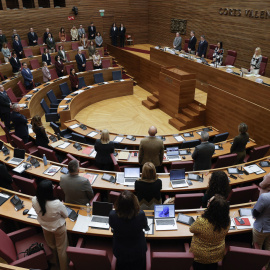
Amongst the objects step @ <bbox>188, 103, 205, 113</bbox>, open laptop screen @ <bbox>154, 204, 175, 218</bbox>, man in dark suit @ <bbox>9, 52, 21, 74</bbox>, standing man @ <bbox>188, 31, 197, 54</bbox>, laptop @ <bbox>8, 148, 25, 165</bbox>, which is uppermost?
standing man @ <bbox>188, 31, 197, 54</bbox>

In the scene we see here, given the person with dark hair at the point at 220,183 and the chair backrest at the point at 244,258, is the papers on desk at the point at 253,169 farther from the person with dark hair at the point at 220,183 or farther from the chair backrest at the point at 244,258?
the chair backrest at the point at 244,258

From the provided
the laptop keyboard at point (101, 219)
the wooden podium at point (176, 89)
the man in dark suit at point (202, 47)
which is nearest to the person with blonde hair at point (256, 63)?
the wooden podium at point (176, 89)

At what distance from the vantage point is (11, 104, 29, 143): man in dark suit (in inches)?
211

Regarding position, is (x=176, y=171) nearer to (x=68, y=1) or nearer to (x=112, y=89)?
(x=112, y=89)

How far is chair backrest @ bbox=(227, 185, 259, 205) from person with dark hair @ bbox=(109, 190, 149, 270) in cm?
167

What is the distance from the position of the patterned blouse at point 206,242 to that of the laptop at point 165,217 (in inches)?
24.9

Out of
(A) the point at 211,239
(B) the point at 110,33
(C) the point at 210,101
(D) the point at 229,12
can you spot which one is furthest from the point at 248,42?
(A) the point at 211,239

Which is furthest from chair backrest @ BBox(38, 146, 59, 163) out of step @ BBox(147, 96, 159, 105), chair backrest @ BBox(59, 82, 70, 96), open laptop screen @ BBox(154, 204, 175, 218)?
step @ BBox(147, 96, 159, 105)

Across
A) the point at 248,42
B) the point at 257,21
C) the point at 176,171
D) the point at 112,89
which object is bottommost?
the point at 112,89

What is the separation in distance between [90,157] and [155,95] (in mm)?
4793

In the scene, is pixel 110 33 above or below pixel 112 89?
above

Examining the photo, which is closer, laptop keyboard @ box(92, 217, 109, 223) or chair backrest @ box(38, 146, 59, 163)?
laptop keyboard @ box(92, 217, 109, 223)

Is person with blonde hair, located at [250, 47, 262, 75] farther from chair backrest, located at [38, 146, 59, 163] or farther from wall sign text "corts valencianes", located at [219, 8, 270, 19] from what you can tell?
chair backrest, located at [38, 146, 59, 163]

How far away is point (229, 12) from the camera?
9.48 metres
